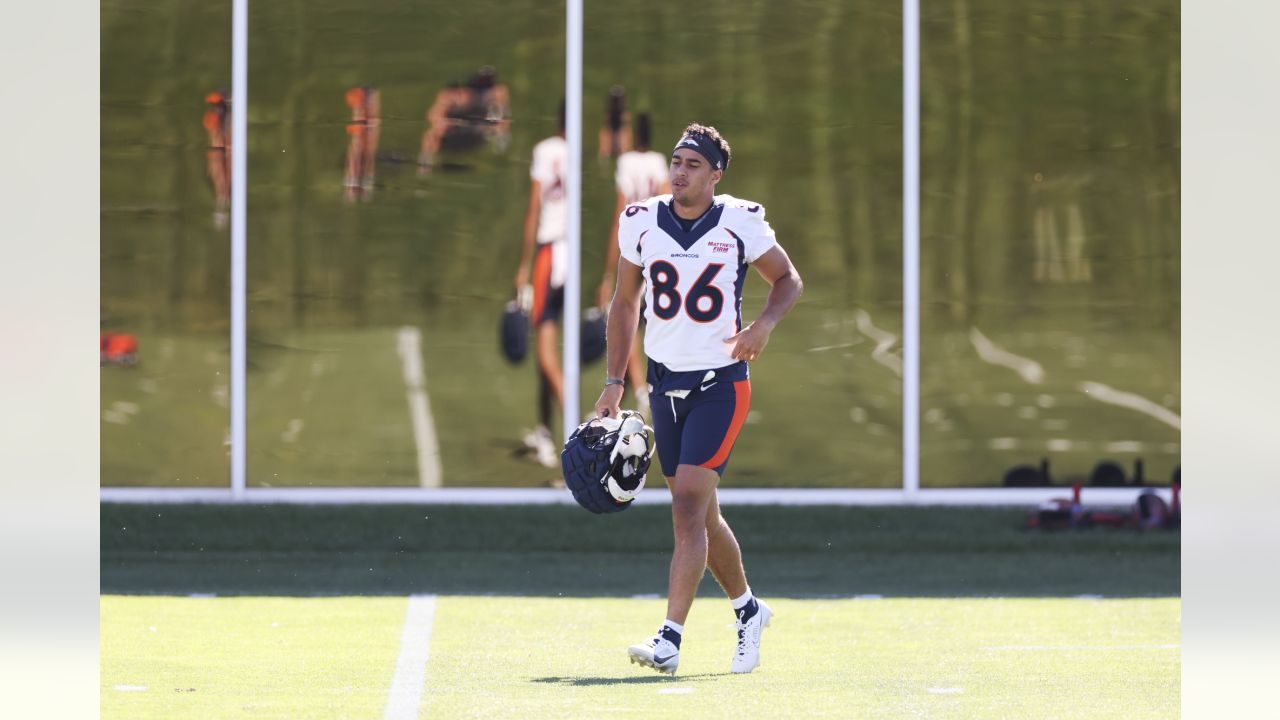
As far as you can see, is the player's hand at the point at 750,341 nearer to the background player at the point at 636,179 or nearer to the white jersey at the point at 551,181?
the background player at the point at 636,179

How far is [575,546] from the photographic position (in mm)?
13164

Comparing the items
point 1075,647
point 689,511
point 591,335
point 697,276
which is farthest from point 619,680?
point 591,335

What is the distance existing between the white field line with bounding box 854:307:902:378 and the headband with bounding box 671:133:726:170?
20.0ft

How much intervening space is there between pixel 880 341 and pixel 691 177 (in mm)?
6292

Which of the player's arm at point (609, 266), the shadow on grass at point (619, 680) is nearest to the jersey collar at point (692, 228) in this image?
the shadow on grass at point (619, 680)

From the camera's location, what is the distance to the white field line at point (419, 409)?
1370cm

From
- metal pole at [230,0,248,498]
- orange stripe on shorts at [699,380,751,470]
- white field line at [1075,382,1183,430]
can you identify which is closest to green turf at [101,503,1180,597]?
metal pole at [230,0,248,498]

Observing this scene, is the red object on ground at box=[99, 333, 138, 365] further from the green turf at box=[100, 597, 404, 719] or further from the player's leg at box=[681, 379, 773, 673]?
the player's leg at box=[681, 379, 773, 673]

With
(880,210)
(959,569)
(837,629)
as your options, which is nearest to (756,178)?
(880,210)

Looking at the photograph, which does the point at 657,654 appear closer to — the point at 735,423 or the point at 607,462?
the point at 607,462

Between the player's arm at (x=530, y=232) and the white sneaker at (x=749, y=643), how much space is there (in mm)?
6027

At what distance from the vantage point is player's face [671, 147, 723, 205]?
25.5 ft

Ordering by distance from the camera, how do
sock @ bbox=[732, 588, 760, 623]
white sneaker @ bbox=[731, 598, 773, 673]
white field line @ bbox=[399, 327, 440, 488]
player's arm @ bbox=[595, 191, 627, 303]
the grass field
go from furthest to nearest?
white field line @ bbox=[399, 327, 440, 488]
player's arm @ bbox=[595, 191, 627, 303]
sock @ bbox=[732, 588, 760, 623]
white sneaker @ bbox=[731, 598, 773, 673]
the grass field

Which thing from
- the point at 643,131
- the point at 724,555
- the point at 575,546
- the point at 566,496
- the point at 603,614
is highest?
the point at 643,131
